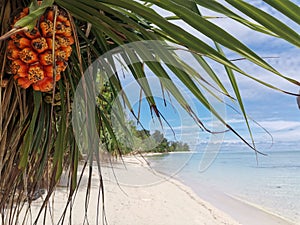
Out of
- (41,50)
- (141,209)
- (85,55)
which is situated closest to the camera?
(41,50)

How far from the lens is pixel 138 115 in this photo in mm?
524

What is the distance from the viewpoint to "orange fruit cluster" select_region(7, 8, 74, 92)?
1.17 ft

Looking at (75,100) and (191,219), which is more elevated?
(75,100)

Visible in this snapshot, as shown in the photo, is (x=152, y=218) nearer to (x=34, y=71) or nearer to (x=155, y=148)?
(x=155, y=148)

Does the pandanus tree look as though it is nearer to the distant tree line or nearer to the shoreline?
the distant tree line

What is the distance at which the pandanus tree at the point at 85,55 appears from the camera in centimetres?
29

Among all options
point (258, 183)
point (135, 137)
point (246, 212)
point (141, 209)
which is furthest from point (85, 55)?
point (258, 183)

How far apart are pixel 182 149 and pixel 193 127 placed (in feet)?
0.17

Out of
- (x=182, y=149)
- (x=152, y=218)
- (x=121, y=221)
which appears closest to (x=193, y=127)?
(x=182, y=149)

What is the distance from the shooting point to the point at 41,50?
357mm

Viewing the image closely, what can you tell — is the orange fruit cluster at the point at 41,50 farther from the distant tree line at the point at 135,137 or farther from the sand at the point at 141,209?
the sand at the point at 141,209

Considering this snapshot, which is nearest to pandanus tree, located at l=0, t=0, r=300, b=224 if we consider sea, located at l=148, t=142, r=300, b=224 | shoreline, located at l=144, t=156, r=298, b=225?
sea, located at l=148, t=142, r=300, b=224

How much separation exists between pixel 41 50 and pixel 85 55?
0.17 metres

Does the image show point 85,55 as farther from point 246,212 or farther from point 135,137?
point 246,212
